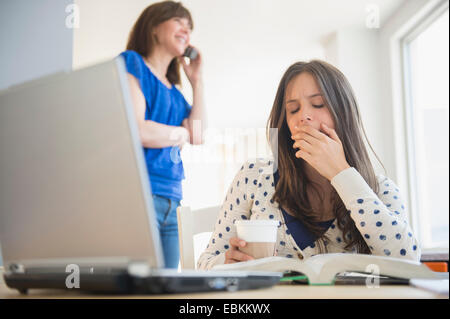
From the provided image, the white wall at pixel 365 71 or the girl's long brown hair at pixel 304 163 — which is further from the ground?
the white wall at pixel 365 71

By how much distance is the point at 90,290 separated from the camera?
449mm

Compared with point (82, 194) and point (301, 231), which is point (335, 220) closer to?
point (301, 231)

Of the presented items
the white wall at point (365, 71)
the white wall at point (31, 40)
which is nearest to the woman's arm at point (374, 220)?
the white wall at point (31, 40)

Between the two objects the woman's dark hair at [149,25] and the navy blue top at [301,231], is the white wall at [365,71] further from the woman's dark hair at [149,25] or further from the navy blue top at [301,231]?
the navy blue top at [301,231]

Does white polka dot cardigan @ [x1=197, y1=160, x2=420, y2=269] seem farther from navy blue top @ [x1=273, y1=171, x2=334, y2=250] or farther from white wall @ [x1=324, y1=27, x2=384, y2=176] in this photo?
white wall @ [x1=324, y1=27, x2=384, y2=176]

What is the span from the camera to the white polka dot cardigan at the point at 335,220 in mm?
795

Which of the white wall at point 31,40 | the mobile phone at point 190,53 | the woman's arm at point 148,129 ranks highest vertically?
the white wall at point 31,40

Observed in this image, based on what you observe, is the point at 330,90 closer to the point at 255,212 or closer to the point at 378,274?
the point at 255,212

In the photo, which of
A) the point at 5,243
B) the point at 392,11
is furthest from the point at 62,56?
the point at 392,11

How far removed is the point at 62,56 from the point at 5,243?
69.8 inches

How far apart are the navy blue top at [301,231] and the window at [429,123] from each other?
2477 millimetres

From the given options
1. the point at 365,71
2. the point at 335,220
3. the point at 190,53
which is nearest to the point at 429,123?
the point at 365,71

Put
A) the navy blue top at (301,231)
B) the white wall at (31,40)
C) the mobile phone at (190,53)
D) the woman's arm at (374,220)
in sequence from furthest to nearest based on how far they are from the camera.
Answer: the white wall at (31,40)
the mobile phone at (190,53)
the navy blue top at (301,231)
the woman's arm at (374,220)

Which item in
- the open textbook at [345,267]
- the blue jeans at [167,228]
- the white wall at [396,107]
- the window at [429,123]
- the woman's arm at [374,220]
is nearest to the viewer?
the open textbook at [345,267]
